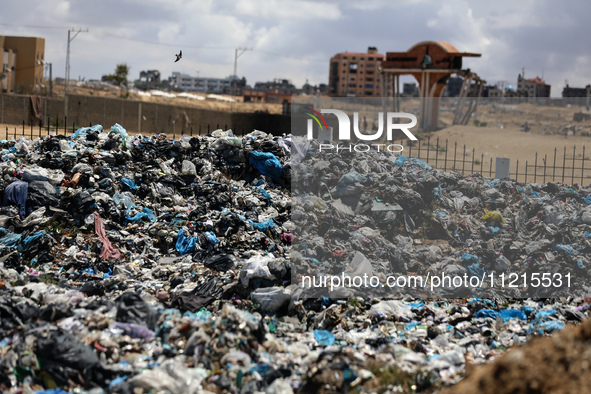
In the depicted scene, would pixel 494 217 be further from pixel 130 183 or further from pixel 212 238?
pixel 130 183

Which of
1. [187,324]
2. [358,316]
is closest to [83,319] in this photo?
[187,324]

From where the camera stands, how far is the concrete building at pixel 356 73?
92.9 metres

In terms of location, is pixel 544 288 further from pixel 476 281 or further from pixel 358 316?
pixel 358 316

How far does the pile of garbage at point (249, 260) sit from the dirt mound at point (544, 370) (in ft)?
2.94

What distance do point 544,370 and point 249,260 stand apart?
3.88 meters

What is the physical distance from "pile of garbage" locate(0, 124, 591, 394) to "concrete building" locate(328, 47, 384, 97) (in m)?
84.0

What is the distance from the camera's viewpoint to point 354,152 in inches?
403

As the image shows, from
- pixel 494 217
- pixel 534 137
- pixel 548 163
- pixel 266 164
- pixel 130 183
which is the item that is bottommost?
pixel 494 217

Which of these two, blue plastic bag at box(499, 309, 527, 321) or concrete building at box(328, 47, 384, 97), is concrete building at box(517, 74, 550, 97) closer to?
concrete building at box(328, 47, 384, 97)

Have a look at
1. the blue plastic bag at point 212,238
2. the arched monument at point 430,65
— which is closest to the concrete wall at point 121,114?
the arched monument at point 430,65

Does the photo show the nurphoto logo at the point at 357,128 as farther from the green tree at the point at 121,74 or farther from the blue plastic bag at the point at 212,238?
the green tree at the point at 121,74

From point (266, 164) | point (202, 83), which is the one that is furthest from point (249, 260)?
point (202, 83)

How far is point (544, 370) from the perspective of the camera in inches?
128

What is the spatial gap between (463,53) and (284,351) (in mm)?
24890
